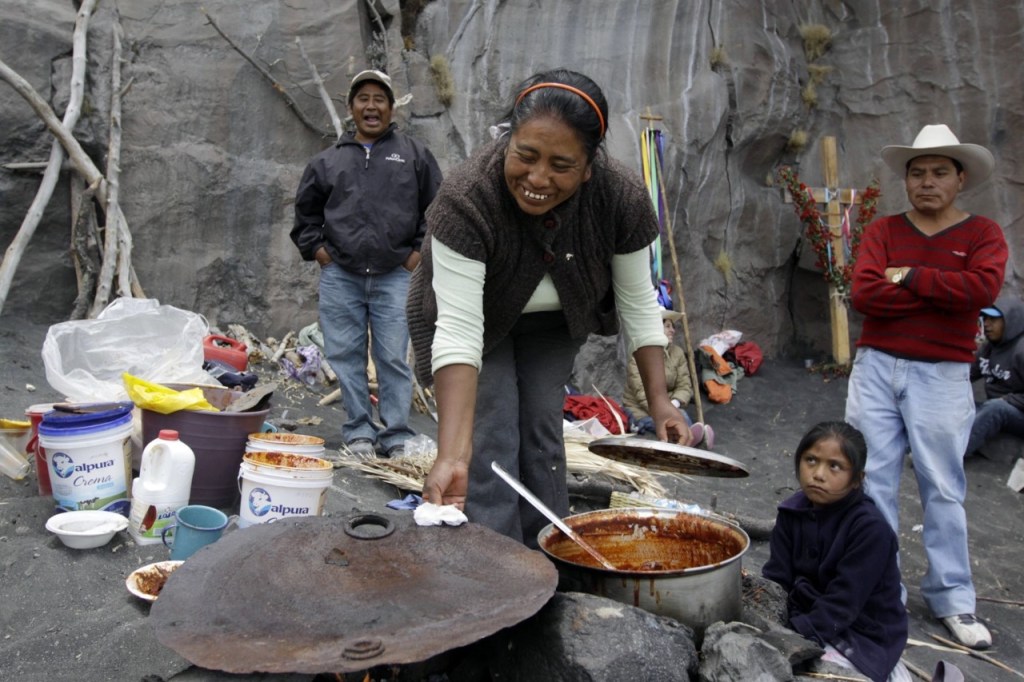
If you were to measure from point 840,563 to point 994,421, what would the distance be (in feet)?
17.1

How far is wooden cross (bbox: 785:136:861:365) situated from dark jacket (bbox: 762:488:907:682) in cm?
701

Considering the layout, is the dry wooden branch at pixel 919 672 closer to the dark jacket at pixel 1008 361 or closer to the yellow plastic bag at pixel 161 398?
the yellow plastic bag at pixel 161 398

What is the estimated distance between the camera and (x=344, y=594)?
204cm

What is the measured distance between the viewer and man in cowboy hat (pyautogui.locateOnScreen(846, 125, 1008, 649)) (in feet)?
12.5

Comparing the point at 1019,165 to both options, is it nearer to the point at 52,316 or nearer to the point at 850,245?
the point at 850,245

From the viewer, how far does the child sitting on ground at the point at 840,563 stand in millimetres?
2869

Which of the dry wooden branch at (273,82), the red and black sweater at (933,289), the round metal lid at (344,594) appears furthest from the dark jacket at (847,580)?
the dry wooden branch at (273,82)

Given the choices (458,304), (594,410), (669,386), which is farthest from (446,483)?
(669,386)

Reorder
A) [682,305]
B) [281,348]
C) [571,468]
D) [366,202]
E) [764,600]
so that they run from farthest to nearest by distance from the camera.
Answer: [682,305] → [281,348] → [571,468] → [366,202] → [764,600]

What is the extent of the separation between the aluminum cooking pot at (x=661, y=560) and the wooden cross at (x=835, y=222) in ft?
24.4

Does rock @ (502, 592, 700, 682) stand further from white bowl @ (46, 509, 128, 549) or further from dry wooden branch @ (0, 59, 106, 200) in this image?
dry wooden branch @ (0, 59, 106, 200)

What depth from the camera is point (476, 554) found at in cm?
226

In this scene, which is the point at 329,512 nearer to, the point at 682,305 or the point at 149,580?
the point at 149,580

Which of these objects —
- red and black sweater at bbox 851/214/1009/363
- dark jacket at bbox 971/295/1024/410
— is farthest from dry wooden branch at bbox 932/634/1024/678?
dark jacket at bbox 971/295/1024/410
